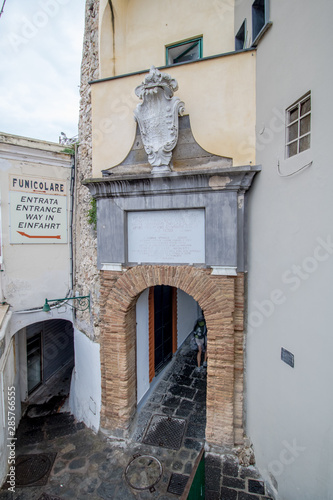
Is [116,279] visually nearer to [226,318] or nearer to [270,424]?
→ [226,318]

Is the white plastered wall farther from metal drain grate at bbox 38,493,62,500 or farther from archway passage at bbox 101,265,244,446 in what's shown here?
metal drain grate at bbox 38,493,62,500

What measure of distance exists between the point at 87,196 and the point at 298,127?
3.97m

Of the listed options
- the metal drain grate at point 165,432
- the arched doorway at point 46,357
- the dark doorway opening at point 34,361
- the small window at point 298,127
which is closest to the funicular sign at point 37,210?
the arched doorway at point 46,357

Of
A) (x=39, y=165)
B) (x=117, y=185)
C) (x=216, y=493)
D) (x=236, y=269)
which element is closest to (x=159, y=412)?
(x=216, y=493)

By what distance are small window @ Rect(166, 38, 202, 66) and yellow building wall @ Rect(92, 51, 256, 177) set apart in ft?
3.55

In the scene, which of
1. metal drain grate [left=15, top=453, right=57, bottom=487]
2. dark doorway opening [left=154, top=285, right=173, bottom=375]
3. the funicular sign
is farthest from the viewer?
dark doorway opening [left=154, top=285, right=173, bottom=375]

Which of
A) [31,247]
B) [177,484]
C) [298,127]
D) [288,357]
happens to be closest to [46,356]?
[31,247]

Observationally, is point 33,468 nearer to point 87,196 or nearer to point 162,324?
point 162,324

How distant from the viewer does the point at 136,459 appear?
450 cm

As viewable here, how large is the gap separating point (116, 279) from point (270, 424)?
3218 millimetres

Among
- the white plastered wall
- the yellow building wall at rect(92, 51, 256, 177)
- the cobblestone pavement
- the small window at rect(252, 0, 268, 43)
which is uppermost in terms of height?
the small window at rect(252, 0, 268, 43)

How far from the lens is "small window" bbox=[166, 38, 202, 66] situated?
16.9 feet

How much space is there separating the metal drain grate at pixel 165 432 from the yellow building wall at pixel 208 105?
16.1ft

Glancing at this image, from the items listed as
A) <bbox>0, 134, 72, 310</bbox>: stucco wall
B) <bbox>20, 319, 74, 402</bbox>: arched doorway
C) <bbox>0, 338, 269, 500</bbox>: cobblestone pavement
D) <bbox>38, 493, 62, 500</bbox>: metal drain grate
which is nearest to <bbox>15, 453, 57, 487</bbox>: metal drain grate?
<bbox>0, 338, 269, 500</bbox>: cobblestone pavement
